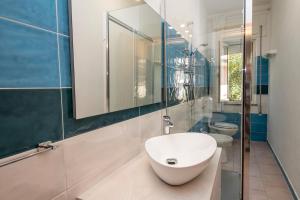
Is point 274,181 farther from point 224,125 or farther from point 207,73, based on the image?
point 207,73

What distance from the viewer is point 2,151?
56 centimetres

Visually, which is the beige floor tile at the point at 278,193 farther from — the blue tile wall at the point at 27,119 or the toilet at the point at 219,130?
the blue tile wall at the point at 27,119

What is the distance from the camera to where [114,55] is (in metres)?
1.11

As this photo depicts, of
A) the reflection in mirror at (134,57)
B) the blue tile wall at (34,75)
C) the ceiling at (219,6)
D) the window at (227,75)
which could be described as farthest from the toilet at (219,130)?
the blue tile wall at (34,75)

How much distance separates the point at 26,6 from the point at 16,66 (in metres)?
0.20

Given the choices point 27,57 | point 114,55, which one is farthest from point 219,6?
point 27,57

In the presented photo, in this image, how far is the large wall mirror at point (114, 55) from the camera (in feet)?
2.77

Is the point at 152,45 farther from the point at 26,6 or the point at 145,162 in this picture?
the point at 26,6

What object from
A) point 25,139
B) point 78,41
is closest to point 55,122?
point 25,139

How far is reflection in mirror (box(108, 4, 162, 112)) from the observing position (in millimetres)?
1110

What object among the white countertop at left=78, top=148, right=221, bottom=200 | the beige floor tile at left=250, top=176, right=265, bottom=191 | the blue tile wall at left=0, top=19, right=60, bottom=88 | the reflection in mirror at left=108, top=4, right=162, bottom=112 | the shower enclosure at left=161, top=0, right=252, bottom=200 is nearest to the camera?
the blue tile wall at left=0, top=19, right=60, bottom=88

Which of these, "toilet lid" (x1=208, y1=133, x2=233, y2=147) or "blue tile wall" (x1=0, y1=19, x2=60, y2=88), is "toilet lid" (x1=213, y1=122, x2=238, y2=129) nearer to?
"toilet lid" (x1=208, y1=133, x2=233, y2=147)

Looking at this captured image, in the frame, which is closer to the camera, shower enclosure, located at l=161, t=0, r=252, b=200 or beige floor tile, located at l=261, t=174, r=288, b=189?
shower enclosure, located at l=161, t=0, r=252, b=200

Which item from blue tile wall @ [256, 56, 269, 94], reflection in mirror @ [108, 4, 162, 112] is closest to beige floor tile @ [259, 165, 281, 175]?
blue tile wall @ [256, 56, 269, 94]
